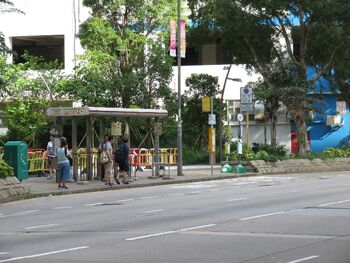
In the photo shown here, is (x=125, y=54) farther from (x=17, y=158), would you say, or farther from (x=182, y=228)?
(x=182, y=228)

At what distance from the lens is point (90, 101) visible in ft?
133

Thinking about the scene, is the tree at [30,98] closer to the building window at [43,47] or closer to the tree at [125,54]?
the tree at [125,54]

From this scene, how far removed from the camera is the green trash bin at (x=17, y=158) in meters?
24.6

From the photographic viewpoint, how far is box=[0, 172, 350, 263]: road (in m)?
10.2

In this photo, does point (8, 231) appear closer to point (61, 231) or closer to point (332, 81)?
point (61, 231)

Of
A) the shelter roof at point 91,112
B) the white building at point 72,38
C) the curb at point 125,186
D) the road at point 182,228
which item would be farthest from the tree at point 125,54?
the road at point 182,228

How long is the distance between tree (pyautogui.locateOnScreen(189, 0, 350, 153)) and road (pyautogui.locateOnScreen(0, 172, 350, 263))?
16.7 m

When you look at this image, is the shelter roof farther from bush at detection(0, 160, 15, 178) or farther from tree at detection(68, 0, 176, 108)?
tree at detection(68, 0, 176, 108)

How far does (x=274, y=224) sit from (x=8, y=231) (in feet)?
18.0

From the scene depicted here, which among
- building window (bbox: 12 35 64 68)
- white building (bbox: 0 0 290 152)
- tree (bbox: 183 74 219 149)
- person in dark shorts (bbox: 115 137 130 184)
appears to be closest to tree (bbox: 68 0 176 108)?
tree (bbox: 183 74 219 149)

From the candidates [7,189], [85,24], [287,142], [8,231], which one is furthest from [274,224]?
[287,142]

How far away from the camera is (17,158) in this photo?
2464cm

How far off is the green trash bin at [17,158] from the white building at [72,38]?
27181 mm

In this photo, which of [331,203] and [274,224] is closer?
[274,224]
